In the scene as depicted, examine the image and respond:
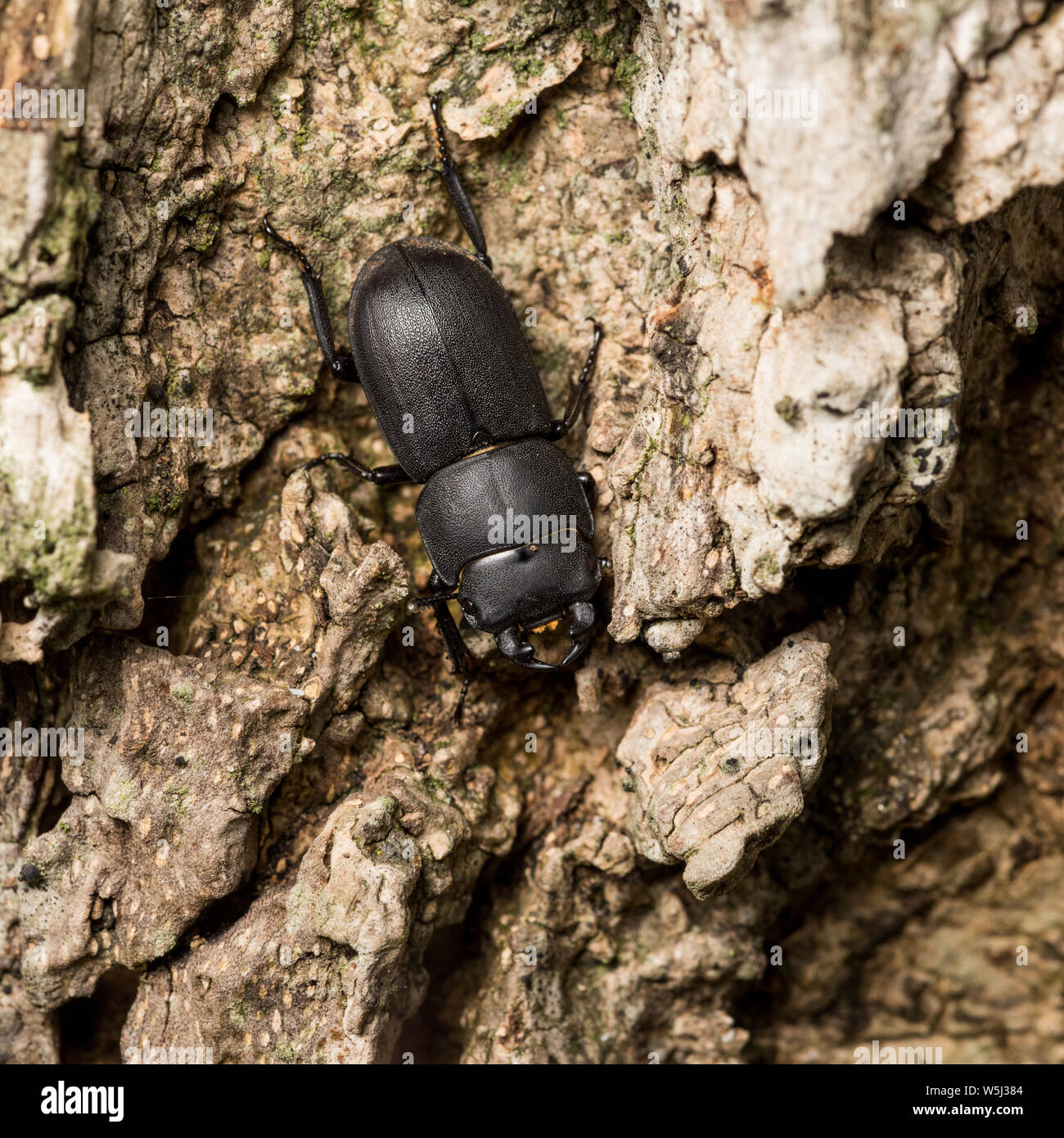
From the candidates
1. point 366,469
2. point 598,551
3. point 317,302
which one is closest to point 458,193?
point 317,302

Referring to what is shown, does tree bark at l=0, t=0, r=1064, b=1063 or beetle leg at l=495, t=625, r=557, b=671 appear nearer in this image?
tree bark at l=0, t=0, r=1064, b=1063

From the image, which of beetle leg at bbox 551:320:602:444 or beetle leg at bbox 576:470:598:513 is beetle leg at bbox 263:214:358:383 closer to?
beetle leg at bbox 551:320:602:444

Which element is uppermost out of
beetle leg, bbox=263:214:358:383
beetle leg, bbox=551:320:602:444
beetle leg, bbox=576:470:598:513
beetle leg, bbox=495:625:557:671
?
beetle leg, bbox=263:214:358:383

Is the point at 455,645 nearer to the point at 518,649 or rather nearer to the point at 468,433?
the point at 518,649

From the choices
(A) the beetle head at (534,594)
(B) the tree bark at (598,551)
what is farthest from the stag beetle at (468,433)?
(B) the tree bark at (598,551)

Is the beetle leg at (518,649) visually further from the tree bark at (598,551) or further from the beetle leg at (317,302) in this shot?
the beetle leg at (317,302)

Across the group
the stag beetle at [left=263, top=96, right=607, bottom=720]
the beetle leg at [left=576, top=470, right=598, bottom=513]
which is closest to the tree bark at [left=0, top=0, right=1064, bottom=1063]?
the beetle leg at [left=576, top=470, right=598, bottom=513]
